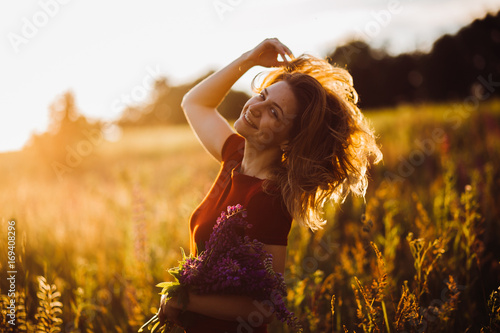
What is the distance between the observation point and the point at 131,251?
328 cm

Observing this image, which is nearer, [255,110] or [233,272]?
[233,272]

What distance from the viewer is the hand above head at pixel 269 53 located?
Result: 190cm

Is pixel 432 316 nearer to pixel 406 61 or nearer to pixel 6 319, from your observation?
pixel 6 319

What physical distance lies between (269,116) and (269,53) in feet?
1.58

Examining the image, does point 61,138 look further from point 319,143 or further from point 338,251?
point 319,143

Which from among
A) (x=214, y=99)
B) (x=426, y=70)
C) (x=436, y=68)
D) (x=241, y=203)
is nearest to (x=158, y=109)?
(x=426, y=70)

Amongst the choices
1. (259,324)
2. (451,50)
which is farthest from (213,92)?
(451,50)

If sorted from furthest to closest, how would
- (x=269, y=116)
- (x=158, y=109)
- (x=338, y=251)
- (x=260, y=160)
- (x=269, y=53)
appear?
1. (x=158, y=109)
2. (x=338, y=251)
3. (x=269, y=53)
4. (x=260, y=160)
5. (x=269, y=116)

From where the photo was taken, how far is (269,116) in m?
1.70

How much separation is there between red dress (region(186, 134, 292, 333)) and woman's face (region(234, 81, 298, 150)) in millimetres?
205

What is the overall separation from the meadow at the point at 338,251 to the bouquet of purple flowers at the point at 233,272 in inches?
16.3

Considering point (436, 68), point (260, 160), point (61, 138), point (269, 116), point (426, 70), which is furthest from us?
point (426, 70)

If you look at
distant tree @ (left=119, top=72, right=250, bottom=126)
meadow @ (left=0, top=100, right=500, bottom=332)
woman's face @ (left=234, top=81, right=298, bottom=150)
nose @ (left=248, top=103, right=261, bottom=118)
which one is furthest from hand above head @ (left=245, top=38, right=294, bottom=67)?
distant tree @ (left=119, top=72, right=250, bottom=126)

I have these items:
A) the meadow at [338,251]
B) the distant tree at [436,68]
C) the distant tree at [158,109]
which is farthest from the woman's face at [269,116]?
the distant tree at [158,109]
